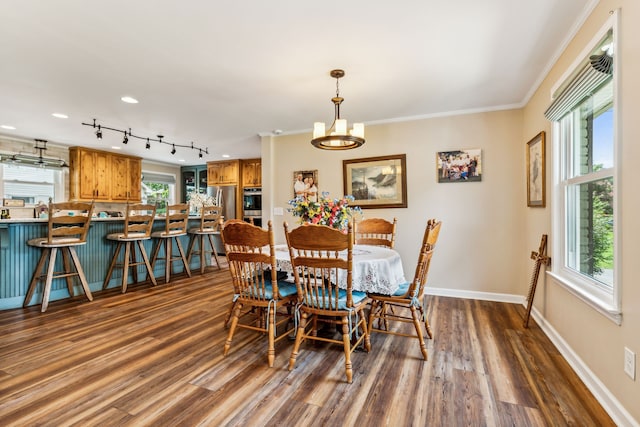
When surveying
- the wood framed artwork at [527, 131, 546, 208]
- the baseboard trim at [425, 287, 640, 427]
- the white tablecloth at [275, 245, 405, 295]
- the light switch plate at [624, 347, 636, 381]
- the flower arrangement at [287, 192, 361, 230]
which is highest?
the wood framed artwork at [527, 131, 546, 208]

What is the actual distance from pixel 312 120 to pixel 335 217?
6.99 feet

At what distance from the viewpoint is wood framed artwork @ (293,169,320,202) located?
4.72 meters

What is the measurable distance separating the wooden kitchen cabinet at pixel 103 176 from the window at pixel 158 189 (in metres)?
0.81

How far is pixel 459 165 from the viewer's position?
13.0 ft

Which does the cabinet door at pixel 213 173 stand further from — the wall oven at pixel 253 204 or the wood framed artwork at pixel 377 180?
the wood framed artwork at pixel 377 180

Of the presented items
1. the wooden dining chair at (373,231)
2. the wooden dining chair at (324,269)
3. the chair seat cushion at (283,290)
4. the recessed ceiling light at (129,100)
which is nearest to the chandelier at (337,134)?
the wooden dining chair at (373,231)

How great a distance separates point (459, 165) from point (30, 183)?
284 inches

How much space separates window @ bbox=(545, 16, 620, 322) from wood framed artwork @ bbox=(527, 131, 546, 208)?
277 mm

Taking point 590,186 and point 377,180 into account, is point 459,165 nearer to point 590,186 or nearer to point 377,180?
point 377,180

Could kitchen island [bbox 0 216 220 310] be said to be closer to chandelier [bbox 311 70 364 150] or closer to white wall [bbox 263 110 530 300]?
chandelier [bbox 311 70 364 150]

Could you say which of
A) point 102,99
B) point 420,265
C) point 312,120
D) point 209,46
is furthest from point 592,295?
point 102,99

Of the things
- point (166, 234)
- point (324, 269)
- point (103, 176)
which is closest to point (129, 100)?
point (166, 234)

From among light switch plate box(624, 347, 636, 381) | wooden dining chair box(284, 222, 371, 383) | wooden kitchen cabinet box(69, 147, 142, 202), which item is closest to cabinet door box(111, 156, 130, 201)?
wooden kitchen cabinet box(69, 147, 142, 202)

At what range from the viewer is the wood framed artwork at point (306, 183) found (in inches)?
186
